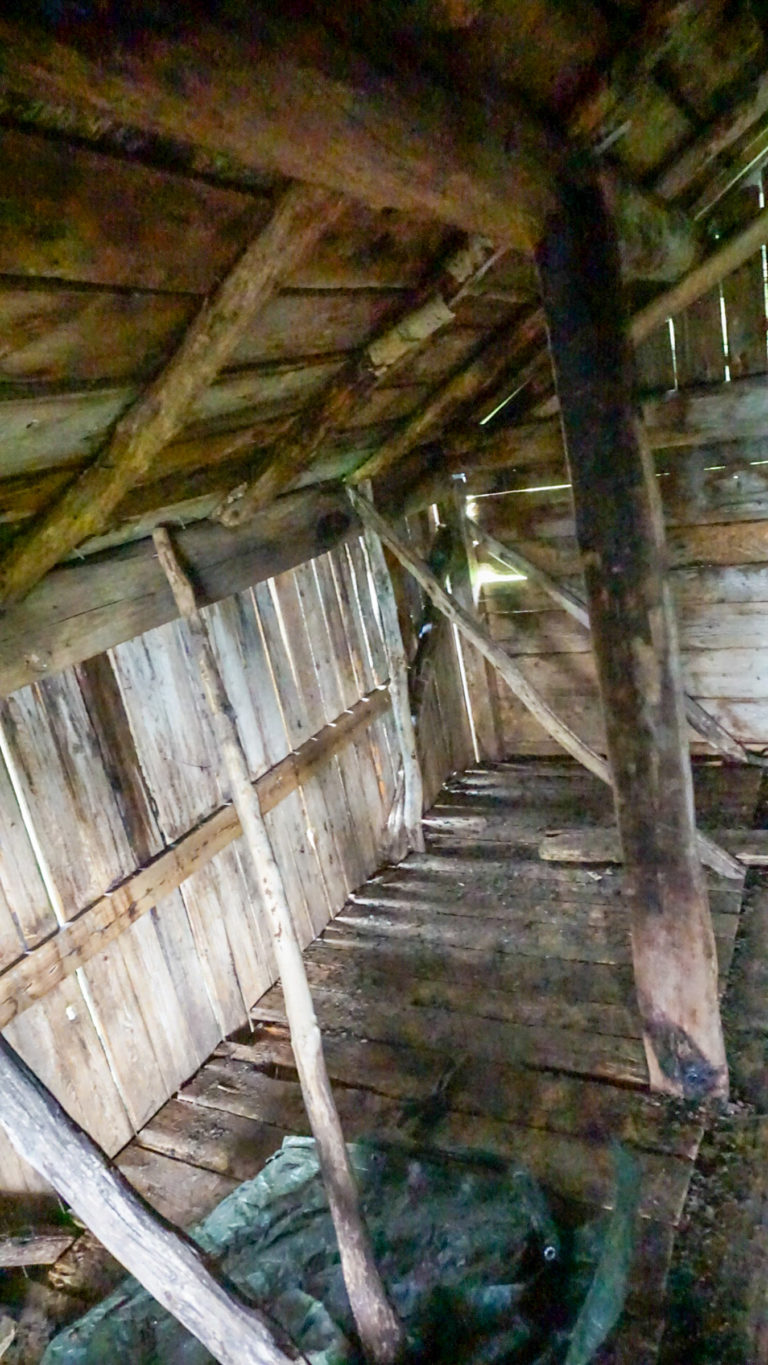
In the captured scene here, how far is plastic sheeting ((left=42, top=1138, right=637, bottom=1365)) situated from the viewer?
1.92 metres

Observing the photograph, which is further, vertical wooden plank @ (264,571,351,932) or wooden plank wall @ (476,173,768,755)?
wooden plank wall @ (476,173,768,755)

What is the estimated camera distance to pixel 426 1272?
2.05m

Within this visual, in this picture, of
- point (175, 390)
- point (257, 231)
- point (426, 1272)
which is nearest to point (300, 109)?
point (257, 231)

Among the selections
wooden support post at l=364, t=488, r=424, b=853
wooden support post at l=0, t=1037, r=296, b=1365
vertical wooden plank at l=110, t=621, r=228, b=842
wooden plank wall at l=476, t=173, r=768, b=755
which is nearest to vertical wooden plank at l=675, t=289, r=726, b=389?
wooden plank wall at l=476, t=173, r=768, b=755

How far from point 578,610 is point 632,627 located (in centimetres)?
201

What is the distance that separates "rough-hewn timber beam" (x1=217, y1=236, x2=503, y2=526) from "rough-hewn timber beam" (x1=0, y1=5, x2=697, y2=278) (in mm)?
363

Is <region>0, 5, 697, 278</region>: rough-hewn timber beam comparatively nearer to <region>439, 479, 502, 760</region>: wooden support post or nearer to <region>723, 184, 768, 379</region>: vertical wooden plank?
<region>723, 184, 768, 379</region>: vertical wooden plank

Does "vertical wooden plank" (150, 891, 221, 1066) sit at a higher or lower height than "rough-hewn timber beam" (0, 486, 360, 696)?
lower

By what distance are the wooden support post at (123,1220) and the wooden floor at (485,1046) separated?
892mm

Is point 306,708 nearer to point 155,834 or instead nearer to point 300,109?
point 155,834

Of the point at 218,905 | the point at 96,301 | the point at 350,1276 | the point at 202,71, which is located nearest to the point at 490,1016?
the point at 218,905

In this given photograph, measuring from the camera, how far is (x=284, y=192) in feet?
4.69

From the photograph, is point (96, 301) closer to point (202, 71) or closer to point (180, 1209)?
point (202, 71)

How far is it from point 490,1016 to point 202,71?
9.48 feet
